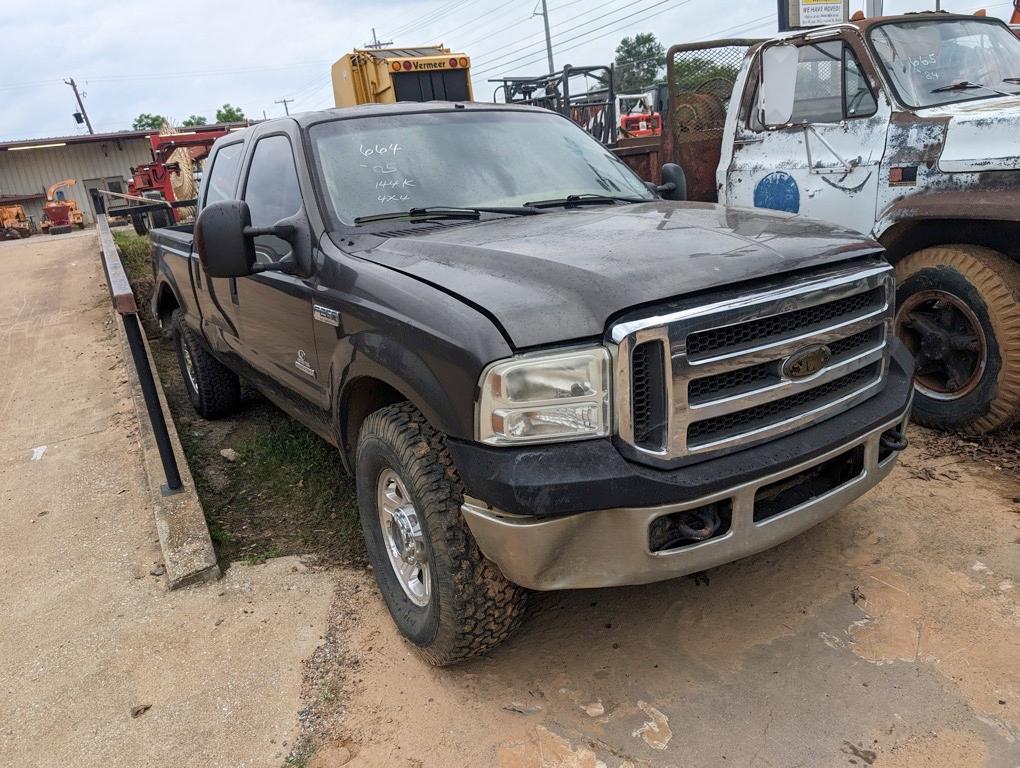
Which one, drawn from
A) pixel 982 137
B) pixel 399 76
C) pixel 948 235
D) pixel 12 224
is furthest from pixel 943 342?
pixel 12 224

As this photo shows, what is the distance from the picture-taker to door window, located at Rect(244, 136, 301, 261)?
11.6 feet

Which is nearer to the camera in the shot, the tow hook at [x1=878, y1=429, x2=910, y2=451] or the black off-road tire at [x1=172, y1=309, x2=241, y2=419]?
the tow hook at [x1=878, y1=429, x2=910, y2=451]

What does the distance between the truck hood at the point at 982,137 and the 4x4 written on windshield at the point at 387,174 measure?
266 centimetres

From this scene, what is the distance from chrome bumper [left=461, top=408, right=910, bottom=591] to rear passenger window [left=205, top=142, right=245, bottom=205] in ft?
9.31

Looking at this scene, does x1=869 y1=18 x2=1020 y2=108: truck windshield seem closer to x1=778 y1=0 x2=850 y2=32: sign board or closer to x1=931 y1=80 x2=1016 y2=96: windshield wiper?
x1=931 y1=80 x2=1016 y2=96: windshield wiper

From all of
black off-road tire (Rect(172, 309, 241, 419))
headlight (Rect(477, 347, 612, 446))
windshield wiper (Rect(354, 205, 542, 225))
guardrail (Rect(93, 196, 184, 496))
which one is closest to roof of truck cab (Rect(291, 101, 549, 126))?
windshield wiper (Rect(354, 205, 542, 225))

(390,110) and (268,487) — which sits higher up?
(390,110)

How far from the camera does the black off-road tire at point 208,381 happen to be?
5555mm

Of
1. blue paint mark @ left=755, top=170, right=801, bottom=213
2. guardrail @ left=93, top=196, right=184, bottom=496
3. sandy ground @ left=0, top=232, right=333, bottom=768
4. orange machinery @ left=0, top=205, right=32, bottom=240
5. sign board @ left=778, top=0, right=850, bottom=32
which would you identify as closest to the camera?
sandy ground @ left=0, top=232, right=333, bottom=768

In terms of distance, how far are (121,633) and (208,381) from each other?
2.59m

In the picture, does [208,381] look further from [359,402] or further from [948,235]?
[948,235]

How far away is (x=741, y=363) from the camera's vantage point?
7.64ft

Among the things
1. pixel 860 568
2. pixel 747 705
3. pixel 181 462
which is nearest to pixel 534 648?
pixel 747 705

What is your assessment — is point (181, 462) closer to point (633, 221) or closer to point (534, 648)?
point (534, 648)
